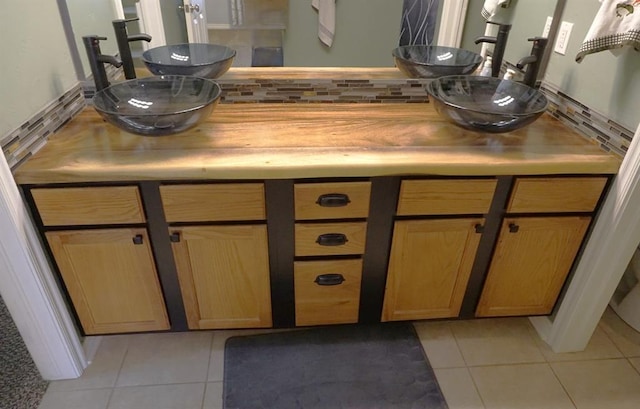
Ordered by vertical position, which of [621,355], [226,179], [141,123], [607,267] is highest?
[141,123]

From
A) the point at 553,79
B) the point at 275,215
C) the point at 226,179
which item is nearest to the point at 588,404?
the point at 553,79

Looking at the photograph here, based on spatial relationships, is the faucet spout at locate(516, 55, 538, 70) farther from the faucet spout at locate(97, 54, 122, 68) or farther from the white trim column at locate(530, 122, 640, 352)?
the faucet spout at locate(97, 54, 122, 68)

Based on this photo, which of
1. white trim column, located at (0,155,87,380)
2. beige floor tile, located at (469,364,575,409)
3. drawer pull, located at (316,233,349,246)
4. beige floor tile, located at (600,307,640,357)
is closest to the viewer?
white trim column, located at (0,155,87,380)

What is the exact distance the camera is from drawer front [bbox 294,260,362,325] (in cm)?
149

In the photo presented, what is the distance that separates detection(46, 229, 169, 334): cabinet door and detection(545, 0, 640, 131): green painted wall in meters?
1.54

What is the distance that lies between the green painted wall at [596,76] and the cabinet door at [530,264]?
14.7 inches

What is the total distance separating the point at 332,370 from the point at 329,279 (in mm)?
369

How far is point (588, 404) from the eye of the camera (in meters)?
1.53

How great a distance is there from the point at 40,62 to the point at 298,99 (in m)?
0.87

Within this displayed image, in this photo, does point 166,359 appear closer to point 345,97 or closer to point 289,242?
point 289,242

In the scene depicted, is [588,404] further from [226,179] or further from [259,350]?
[226,179]

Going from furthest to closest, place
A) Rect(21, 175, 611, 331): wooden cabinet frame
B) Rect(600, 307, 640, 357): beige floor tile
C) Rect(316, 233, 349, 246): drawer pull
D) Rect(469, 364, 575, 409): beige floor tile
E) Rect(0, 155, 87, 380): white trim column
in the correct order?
Rect(600, 307, 640, 357): beige floor tile, Rect(469, 364, 575, 409): beige floor tile, Rect(316, 233, 349, 246): drawer pull, Rect(21, 175, 611, 331): wooden cabinet frame, Rect(0, 155, 87, 380): white trim column

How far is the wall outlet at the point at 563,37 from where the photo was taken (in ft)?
5.03

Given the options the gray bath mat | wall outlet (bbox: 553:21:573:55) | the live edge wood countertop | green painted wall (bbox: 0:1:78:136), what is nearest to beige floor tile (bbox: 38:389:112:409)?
the gray bath mat
